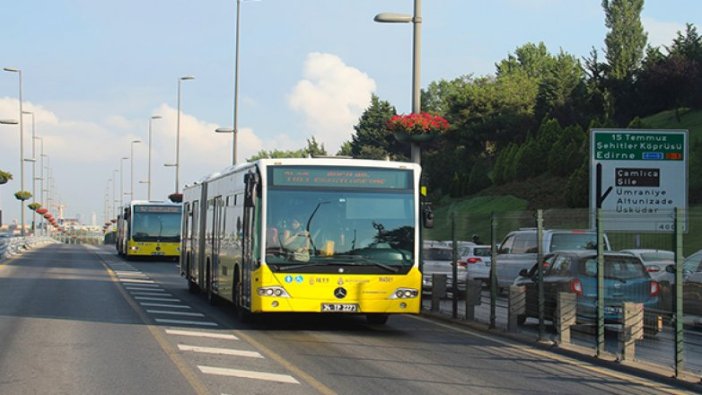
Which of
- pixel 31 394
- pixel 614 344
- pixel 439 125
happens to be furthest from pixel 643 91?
pixel 31 394

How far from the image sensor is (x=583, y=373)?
45.7 ft

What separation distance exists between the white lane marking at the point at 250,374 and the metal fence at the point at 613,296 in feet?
14.9

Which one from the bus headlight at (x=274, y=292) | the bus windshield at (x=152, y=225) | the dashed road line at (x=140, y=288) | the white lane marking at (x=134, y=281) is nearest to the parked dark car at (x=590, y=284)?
the bus headlight at (x=274, y=292)

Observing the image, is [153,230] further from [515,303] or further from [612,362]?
[612,362]

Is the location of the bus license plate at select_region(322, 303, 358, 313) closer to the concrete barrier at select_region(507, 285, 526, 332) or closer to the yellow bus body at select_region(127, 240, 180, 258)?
the concrete barrier at select_region(507, 285, 526, 332)

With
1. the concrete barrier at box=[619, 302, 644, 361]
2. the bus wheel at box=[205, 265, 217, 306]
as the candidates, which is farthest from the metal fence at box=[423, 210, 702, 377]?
the bus wheel at box=[205, 265, 217, 306]

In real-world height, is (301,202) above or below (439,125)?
below

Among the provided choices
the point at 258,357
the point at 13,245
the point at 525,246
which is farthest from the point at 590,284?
the point at 13,245

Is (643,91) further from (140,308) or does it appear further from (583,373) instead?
(583,373)

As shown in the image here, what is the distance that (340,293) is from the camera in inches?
723

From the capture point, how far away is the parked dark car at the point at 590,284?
1777 centimetres

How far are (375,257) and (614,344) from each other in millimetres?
4006

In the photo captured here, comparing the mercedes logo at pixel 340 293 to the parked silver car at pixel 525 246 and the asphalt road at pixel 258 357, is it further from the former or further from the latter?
the parked silver car at pixel 525 246

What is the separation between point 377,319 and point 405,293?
7.31ft
